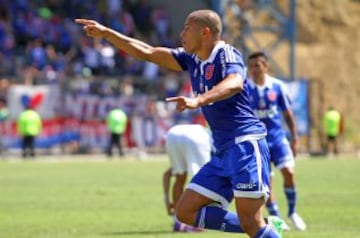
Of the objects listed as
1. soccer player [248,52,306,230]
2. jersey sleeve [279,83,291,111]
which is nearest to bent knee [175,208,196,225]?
soccer player [248,52,306,230]

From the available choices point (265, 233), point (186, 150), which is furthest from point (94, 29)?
point (186, 150)

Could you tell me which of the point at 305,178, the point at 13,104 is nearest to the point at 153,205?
the point at 305,178

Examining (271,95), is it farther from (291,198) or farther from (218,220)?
(218,220)

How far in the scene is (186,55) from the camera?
11.8 meters

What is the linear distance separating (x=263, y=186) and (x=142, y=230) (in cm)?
530

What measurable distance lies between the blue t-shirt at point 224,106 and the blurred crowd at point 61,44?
3493 centimetres

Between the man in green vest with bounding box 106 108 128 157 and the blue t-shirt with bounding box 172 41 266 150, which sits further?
the man in green vest with bounding box 106 108 128 157

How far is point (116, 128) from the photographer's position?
147 ft

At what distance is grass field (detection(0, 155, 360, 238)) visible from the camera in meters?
16.1

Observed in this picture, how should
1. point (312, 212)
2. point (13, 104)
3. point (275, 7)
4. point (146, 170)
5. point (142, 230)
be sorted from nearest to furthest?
point (142, 230) < point (312, 212) < point (146, 170) < point (13, 104) < point (275, 7)

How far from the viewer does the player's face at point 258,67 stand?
1705 cm

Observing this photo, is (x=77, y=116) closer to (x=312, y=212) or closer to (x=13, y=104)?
(x=13, y=104)

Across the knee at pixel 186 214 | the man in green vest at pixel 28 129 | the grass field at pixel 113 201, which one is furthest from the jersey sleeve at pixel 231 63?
the man in green vest at pixel 28 129

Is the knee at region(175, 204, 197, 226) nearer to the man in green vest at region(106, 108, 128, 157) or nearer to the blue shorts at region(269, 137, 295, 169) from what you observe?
the blue shorts at region(269, 137, 295, 169)
